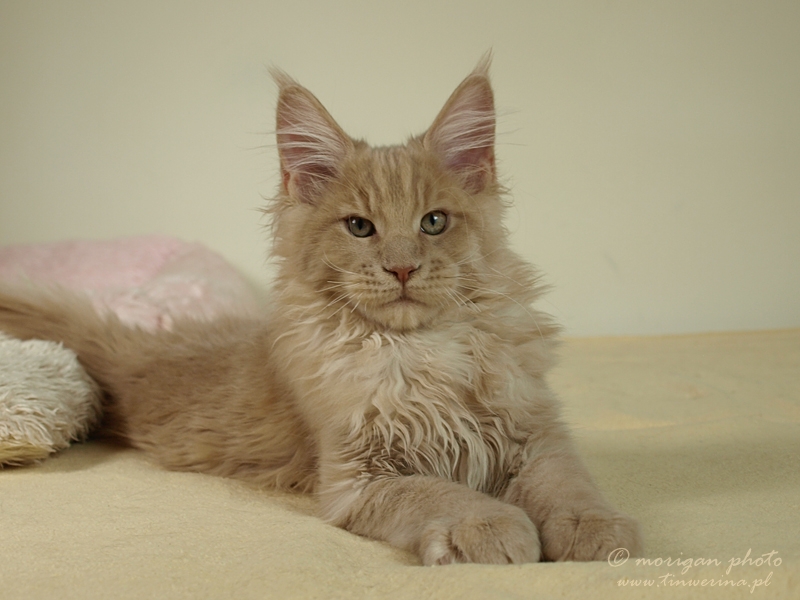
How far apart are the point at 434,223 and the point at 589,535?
2.22 ft

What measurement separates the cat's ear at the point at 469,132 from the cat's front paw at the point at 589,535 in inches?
29.8

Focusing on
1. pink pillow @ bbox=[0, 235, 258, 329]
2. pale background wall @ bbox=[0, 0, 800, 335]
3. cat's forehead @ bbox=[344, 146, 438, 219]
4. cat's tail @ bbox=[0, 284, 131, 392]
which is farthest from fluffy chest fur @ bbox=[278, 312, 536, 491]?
pale background wall @ bbox=[0, 0, 800, 335]

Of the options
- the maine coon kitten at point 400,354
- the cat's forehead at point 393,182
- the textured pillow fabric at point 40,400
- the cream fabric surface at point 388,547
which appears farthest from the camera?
the textured pillow fabric at point 40,400

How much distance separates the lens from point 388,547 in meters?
1.17

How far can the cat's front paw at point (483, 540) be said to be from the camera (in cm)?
102

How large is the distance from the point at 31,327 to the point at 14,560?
117 cm

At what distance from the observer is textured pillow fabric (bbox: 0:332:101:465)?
1630mm

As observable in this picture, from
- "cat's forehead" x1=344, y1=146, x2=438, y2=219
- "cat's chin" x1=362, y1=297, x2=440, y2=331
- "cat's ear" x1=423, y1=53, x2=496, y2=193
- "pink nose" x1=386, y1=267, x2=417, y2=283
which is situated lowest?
"cat's chin" x1=362, y1=297, x2=440, y2=331

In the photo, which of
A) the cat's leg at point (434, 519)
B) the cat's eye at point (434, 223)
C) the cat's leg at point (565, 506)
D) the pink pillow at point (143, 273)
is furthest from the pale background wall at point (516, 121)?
the cat's leg at point (434, 519)

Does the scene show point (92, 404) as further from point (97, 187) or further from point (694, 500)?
point (97, 187)

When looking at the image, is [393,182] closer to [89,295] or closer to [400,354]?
[400,354]

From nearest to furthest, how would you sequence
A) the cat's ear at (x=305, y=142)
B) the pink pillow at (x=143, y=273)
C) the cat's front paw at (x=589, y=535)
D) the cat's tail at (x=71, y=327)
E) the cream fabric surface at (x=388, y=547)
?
the cream fabric surface at (x=388, y=547) → the cat's front paw at (x=589, y=535) → the cat's ear at (x=305, y=142) → the cat's tail at (x=71, y=327) → the pink pillow at (x=143, y=273)

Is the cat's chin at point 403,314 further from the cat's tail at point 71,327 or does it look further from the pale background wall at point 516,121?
the pale background wall at point 516,121

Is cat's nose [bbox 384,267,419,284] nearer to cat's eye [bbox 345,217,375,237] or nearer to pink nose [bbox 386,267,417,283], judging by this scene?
pink nose [bbox 386,267,417,283]
